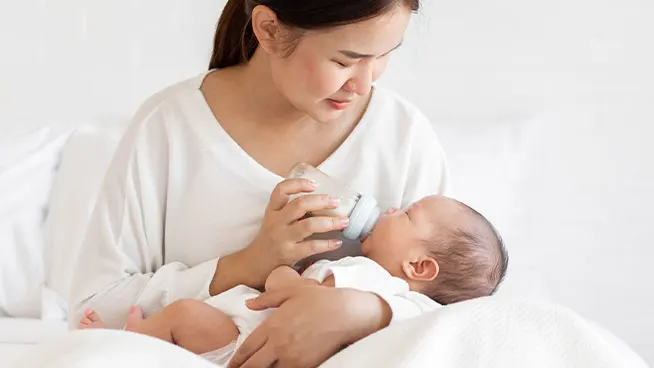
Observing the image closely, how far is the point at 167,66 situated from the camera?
2.42 m

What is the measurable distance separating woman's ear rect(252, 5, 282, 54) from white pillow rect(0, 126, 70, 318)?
1.19 metres

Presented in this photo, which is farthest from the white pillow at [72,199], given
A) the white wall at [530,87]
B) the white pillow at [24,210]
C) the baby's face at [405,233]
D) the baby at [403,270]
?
the baby's face at [405,233]

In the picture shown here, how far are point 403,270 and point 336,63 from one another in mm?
341

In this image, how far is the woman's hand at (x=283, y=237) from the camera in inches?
56.7

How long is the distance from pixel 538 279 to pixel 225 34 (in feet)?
3.32

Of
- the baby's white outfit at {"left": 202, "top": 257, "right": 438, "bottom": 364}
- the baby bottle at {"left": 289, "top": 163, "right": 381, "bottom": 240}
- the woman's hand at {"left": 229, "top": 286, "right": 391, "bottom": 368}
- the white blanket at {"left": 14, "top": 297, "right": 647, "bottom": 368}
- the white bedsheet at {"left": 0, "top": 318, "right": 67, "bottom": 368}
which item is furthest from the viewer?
the white bedsheet at {"left": 0, "top": 318, "right": 67, "bottom": 368}

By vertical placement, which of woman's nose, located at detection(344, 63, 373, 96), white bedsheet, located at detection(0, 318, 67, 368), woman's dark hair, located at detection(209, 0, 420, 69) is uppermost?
woman's dark hair, located at detection(209, 0, 420, 69)

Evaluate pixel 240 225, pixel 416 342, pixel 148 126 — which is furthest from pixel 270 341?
pixel 148 126

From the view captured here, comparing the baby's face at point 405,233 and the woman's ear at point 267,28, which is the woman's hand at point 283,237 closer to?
the baby's face at point 405,233

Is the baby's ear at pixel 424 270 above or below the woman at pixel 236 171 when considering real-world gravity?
below

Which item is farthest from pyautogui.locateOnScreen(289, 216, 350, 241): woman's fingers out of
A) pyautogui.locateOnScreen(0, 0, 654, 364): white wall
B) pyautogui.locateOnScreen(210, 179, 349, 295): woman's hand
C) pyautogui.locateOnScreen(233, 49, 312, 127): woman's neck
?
pyautogui.locateOnScreen(0, 0, 654, 364): white wall

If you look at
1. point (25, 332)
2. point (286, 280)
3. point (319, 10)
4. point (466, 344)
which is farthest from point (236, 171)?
point (25, 332)

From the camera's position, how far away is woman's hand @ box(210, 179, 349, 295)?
1441 millimetres

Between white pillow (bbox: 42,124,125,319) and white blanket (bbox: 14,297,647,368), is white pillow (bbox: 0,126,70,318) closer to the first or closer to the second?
white pillow (bbox: 42,124,125,319)
